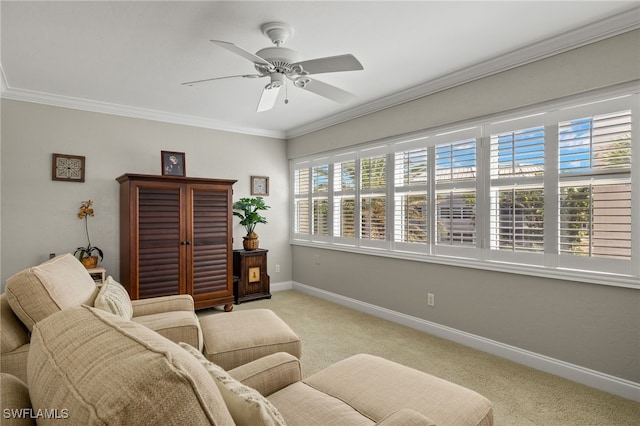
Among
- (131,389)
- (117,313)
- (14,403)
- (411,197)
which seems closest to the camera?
(131,389)

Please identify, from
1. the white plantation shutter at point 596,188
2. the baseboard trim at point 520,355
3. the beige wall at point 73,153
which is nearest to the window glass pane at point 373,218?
the baseboard trim at point 520,355

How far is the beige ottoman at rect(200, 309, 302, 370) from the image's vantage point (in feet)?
6.81

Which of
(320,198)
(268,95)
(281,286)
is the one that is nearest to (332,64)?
(268,95)

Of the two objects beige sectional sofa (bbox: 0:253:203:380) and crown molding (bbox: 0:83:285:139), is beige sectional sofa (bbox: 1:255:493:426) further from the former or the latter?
crown molding (bbox: 0:83:285:139)

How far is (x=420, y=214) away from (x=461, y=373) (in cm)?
158

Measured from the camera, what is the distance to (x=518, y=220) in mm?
2912

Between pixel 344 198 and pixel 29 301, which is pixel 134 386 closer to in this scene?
pixel 29 301

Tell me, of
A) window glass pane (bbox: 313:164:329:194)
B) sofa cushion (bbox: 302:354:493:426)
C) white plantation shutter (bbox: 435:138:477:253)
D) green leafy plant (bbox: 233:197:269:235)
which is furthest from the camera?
window glass pane (bbox: 313:164:329:194)

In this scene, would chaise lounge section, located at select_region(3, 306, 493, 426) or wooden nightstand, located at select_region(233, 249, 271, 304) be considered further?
wooden nightstand, located at select_region(233, 249, 271, 304)

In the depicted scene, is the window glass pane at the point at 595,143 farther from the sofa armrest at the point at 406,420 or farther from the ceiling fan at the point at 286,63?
the sofa armrest at the point at 406,420

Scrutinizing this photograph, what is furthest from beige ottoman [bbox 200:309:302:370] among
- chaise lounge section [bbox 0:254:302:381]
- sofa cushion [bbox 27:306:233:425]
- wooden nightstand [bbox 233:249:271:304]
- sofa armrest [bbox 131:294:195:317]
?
wooden nightstand [bbox 233:249:271:304]

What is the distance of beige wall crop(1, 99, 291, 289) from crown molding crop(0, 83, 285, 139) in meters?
0.06

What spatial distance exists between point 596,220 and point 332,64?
214cm

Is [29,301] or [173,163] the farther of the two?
[173,163]
